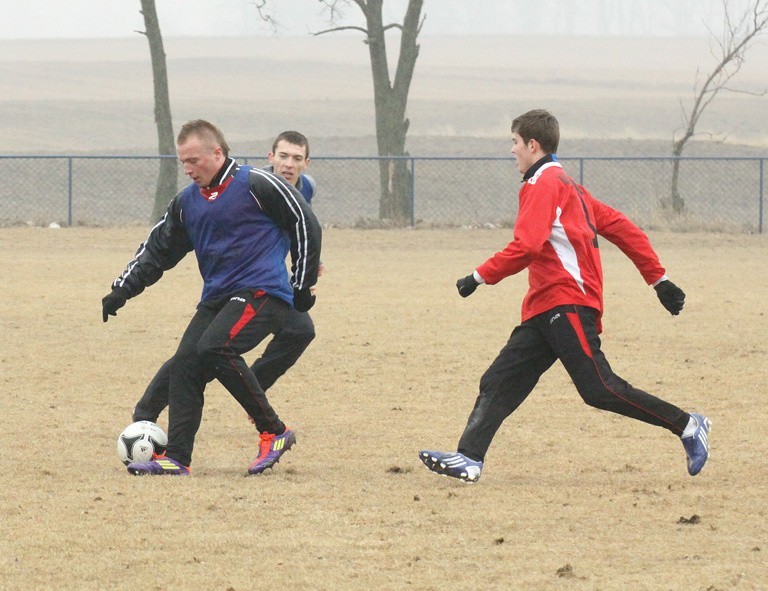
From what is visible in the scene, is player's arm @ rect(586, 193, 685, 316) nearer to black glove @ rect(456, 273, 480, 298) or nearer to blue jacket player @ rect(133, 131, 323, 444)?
black glove @ rect(456, 273, 480, 298)

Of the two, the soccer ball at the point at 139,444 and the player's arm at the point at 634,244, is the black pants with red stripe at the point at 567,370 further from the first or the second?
the soccer ball at the point at 139,444

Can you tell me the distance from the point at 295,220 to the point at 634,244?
5.10 feet

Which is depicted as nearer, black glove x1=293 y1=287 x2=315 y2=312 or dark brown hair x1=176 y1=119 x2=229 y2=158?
dark brown hair x1=176 y1=119 x2=229 y2=158

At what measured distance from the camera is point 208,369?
6.52 meters

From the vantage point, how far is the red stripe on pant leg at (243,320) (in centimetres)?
644

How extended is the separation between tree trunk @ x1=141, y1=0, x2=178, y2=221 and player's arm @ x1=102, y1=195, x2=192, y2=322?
61.7 ft

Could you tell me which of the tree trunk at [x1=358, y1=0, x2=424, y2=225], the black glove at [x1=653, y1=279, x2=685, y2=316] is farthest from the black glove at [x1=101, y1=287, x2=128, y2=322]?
the tree trunk at [x1=358, y1=0, x2=424, y2=225]

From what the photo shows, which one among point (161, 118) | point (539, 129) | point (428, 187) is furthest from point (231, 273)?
point (428, 187)

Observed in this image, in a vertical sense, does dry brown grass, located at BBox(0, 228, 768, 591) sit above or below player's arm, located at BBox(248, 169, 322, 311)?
below

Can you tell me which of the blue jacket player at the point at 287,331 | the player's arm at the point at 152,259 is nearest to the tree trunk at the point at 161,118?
the blue jacket player at the point at 287,331

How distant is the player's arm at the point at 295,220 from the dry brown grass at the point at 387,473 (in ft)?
3.04

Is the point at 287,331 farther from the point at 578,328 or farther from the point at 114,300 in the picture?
the point at 578,328

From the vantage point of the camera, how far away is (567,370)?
249 inches

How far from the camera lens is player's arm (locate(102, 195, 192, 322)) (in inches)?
263
